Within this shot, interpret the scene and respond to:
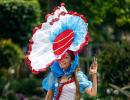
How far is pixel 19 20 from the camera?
18.6 m

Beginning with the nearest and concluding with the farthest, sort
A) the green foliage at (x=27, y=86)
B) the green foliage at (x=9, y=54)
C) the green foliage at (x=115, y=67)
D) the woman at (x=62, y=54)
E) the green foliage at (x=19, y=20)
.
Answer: the woman at (x=62, y=54)
the green foliage at (x=115, y=67)
the green foliage at (x=27, y=86)
the green foliage at (x=19, y=20)
the green foliage at (x=9, y=54)

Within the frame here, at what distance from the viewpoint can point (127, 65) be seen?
12.8 m

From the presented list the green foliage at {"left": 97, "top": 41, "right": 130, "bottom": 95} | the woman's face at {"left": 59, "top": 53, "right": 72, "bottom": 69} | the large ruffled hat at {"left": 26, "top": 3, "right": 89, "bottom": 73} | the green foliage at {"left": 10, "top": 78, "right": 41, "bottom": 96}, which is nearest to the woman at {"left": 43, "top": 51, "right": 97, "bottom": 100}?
the woman's face at {"left": 59, "top": 53, "right": 72, "bottom": 69}

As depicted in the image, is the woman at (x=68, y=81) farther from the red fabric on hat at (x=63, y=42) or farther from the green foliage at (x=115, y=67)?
the green foliage at (x=115, y=67)

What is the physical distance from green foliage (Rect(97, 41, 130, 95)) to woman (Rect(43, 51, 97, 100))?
5128mm

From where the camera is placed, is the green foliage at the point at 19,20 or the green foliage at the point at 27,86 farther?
the green foliage at the point at 19,20

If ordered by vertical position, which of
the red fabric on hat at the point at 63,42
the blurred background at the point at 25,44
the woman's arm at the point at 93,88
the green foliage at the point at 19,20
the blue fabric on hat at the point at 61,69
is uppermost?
the green foliage at the point at 19,20

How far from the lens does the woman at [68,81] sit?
24.3 ft

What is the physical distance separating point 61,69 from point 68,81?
0.19m

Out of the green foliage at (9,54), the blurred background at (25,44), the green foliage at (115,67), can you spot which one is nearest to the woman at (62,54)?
the blurred background at (25,44)

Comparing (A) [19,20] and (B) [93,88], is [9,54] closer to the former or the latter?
(A) [19,20]

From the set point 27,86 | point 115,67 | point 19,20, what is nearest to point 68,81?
point 115,67

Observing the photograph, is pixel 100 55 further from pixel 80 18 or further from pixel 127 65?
pixel 80 18

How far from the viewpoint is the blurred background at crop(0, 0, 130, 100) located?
484 inches
